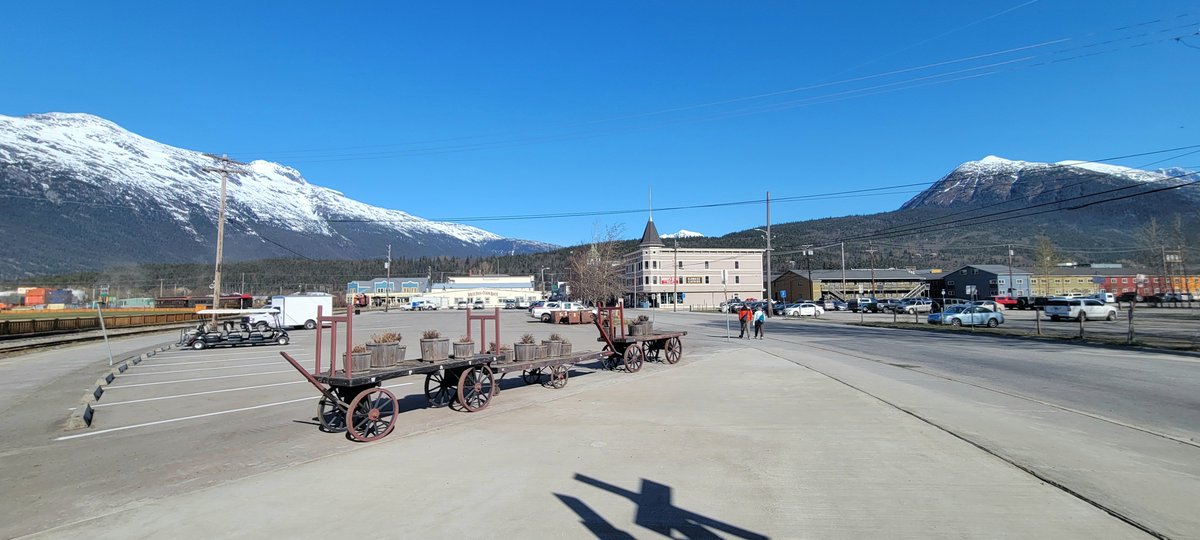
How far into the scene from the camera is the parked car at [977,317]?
3469 cm

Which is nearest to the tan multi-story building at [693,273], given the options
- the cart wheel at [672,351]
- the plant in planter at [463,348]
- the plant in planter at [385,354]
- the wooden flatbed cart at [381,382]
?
the cart wheel at [672,351]

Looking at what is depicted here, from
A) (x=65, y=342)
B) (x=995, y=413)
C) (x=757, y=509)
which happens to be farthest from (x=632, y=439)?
(x=65, y=342)

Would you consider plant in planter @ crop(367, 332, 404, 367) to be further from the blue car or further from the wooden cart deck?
the blue car

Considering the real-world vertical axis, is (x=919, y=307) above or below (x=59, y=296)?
below

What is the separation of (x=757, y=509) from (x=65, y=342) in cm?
4146

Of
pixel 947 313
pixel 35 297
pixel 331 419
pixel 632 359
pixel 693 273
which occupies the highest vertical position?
pixel 693 273

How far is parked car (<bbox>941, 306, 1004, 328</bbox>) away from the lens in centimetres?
3469

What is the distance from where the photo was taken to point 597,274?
263ft

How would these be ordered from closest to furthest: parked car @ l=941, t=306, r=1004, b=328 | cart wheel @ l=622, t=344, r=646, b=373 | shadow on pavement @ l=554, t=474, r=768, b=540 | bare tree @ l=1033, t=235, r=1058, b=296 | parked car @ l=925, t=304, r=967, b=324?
1. shadow on pavement @ l=554, t=474, r=768, b=540
2. cart wheel @ l=622, t=344, r=646, b=373
3. parked car @ l=941, t=306, r=1004, b=328
4. parked car @ l=925, t=304, r=967, b=324
5. bare tree @ l=1033, t=235, r=1058, b=296

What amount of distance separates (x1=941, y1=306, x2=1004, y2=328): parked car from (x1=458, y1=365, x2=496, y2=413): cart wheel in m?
34.2

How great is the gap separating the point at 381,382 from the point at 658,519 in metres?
7.21

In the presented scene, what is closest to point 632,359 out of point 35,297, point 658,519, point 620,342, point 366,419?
point 620,342

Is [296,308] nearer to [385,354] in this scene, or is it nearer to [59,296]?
[385,354]

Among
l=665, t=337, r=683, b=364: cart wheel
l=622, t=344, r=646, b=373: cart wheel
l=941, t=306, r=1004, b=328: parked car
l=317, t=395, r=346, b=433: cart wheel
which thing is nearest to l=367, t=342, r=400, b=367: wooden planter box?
l=317, t=395, r=346, b=433: cart wheel
